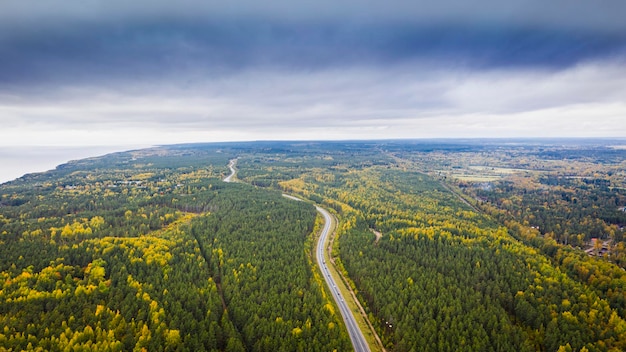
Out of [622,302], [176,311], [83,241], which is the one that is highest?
[83,241]

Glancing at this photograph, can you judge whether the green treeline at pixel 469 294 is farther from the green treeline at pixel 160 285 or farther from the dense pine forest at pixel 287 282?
the green treeline at pixel 160 285

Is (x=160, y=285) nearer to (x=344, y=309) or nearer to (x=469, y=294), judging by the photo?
(x=344, y=309)

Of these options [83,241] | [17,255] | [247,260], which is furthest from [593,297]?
[17,255]

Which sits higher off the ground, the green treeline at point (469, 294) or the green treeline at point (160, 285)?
the green treeline at point (160, 285)

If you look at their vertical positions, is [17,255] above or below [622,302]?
above

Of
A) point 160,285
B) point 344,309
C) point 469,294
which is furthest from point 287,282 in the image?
point 469,294

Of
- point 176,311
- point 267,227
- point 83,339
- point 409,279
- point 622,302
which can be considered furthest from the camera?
point 267,227

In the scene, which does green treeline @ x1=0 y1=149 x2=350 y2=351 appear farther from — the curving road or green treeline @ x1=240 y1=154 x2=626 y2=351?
green treeline @ x1=240 y1=154 x2=626 y2=351

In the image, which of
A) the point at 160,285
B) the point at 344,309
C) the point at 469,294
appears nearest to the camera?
the point at 160,285

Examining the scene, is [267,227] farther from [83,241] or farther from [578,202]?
[578,202]

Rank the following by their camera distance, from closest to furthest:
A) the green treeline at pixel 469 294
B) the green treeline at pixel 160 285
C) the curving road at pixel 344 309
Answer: the green treeline at pixel 160 285
the green treeline at pixel 469 294
the curving road at pixel 344 309

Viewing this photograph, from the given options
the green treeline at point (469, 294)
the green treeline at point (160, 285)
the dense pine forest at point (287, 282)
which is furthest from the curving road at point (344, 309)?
the green treeline at point (469, 294)
